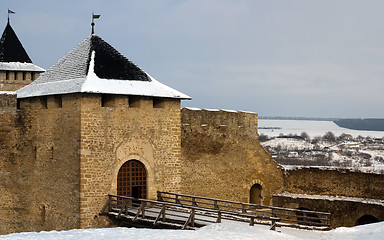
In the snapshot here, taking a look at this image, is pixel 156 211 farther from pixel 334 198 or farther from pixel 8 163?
pixel 334 198

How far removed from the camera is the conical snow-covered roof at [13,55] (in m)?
32.4

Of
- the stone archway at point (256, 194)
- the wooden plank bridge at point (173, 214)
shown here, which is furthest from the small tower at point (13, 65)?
the wooden plank bridge at point (173, 214)

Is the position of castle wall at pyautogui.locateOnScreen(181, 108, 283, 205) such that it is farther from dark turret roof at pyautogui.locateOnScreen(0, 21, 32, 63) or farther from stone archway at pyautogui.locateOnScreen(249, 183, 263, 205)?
dark turret roof at pyautogui.locateOnScreen(0, 21, 32, 63)

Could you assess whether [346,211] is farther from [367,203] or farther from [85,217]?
[85,217]

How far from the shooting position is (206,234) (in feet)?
43.2

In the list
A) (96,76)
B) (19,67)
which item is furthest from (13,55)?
(96,76)

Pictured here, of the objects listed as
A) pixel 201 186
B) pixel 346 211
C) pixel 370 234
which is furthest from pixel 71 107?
pixel 346 211

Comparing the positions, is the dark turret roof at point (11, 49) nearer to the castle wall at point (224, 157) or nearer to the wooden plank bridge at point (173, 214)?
the castle wall at point (224, 157)

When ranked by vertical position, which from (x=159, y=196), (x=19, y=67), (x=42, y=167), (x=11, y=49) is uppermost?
(x=11, y=49)

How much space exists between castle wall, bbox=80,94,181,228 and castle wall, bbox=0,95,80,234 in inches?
12.4

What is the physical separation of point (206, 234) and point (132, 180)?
211 inches

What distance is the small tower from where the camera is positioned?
32219 millimetres

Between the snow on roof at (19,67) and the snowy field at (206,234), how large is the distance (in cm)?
2085

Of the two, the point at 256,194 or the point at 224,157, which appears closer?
the point at 224,157
